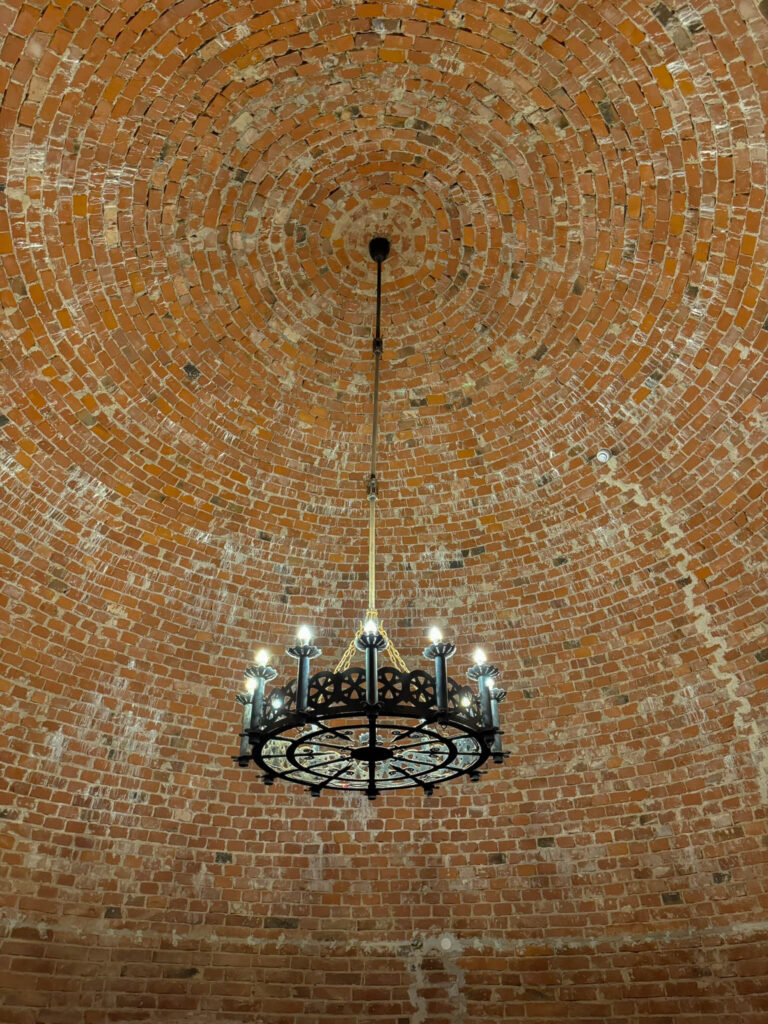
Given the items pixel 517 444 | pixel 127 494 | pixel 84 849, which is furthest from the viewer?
pixel 517 444

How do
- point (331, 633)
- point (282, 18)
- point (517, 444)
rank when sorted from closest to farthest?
point (282, 18)
point (517, 444)
point (331, 633)

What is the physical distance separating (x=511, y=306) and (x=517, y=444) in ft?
4.45

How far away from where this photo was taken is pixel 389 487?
334 inches

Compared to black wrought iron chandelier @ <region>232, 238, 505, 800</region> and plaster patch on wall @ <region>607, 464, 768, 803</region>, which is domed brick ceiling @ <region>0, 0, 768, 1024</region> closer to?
plaster patch on wall @ <region>607, 464, 768, 803</region>

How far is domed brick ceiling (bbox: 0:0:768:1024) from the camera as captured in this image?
580 cm

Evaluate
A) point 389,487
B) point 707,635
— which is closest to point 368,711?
point 707,635

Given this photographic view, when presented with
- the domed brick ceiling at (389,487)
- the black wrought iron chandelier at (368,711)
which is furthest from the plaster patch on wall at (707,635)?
the black wrought iron chandelier at (368,711)

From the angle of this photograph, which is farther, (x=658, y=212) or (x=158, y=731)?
(x=158, y=731)

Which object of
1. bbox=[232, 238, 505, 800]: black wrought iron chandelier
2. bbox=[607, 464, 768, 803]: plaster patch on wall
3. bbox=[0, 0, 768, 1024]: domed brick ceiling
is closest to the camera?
bbox=[232, 238, 505, 800]: black wrought iron chandelier

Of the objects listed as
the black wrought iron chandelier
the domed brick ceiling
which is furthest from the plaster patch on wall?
the black wrought iron chandelier

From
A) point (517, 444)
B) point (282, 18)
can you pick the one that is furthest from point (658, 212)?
point (282, 18)

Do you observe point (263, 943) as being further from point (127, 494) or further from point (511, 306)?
point (511, 306)

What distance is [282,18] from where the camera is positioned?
5.55 m

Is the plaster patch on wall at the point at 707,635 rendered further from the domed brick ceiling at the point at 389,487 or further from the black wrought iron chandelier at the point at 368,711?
the black wrought iron chandelier at the point at 368,711
